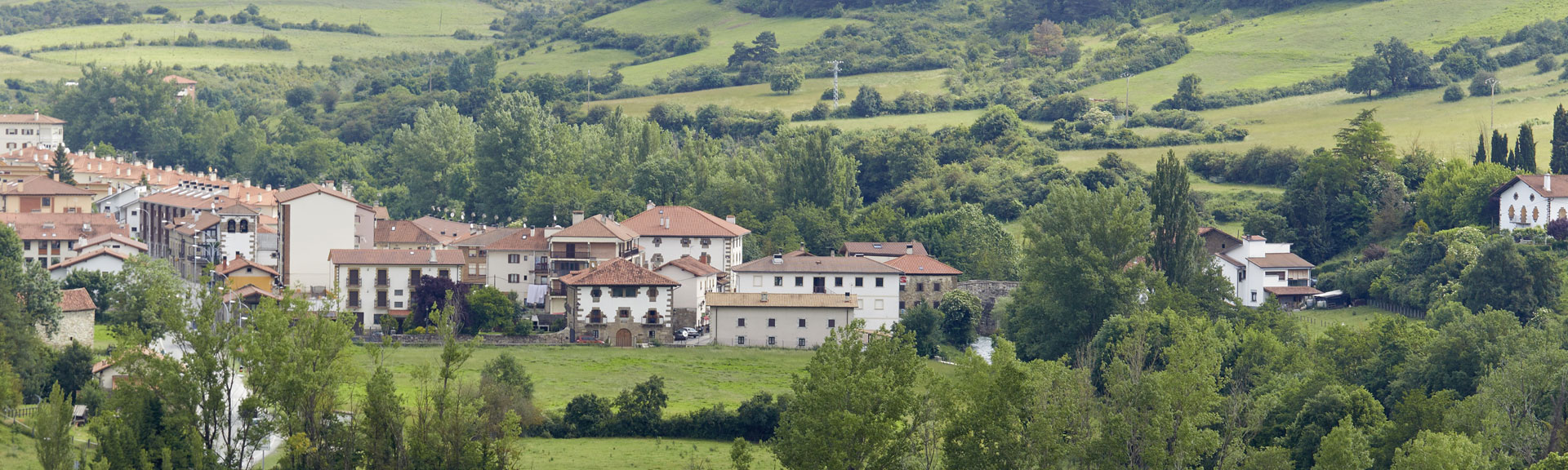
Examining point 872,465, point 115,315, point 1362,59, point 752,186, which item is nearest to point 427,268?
point 115,315

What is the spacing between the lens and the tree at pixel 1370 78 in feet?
405

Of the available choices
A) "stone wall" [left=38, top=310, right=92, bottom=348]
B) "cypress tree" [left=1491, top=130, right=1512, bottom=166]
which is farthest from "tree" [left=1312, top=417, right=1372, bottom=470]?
"cypress tree" [left=1491, top=130, right=1512, bottom=166]

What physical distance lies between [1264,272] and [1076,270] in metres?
15.1

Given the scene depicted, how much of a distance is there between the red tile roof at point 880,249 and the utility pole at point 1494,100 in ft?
131

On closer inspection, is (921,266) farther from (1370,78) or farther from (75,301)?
(1370,78)

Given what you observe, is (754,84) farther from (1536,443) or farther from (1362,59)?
(1536,443)

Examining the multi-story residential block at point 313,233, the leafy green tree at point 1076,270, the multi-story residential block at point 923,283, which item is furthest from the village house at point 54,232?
the leafy green tree at point 1076,270

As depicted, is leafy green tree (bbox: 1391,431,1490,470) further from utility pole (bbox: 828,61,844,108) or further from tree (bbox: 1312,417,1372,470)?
utility pole (bbox: 828,61,844,108)

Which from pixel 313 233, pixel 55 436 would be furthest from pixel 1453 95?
pixel 55 436

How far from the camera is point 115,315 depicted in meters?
71.1

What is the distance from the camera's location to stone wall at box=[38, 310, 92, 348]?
64.9 m

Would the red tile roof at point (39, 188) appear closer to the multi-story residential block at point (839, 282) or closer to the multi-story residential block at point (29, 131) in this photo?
the multi-story residential block at point (29, 131)

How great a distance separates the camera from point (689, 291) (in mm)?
77875

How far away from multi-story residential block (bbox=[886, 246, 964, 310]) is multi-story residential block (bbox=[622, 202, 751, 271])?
28.4 feet
